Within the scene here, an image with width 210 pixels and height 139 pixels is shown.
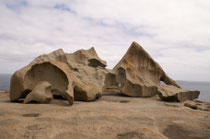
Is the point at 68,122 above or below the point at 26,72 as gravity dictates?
below

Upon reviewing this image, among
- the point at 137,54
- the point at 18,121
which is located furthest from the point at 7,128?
the point at 137,54

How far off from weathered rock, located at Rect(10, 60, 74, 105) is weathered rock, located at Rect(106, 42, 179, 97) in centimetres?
279

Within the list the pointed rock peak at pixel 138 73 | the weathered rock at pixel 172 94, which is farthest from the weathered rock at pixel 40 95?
the weathered rock at pixel 172 94

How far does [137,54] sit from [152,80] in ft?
4.51

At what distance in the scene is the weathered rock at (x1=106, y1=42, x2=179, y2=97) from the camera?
308 inches

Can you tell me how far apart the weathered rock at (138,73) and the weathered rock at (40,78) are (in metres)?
2.79

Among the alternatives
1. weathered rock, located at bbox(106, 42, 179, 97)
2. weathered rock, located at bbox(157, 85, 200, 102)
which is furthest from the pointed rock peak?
weathered rock, located at bbox(157, 85, 200, 102)

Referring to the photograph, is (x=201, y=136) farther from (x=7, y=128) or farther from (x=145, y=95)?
(x=145, y=95)

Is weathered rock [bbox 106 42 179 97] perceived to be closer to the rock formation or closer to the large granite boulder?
the rock formation

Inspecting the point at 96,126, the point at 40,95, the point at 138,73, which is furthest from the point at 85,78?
the point at 96,126

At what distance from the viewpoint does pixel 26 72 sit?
5391 millimetres

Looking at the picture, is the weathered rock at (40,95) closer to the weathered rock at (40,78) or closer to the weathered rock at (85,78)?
the weathered rock at (40,78)

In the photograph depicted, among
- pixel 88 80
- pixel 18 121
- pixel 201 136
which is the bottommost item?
pixel 201 136

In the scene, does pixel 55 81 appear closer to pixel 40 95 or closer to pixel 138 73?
pixel 40 95
